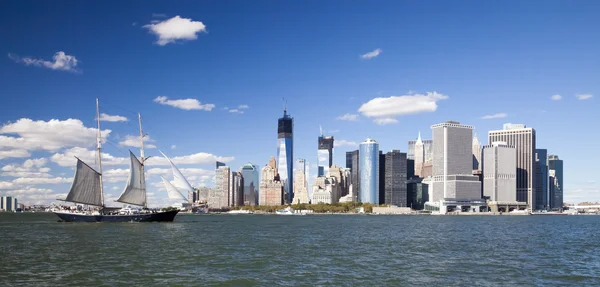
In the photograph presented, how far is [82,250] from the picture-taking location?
75000mm

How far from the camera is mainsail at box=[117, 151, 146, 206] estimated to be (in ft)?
511

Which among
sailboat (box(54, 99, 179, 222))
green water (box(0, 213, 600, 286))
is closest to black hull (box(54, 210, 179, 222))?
sailboat (box(54, 99, 179, 222))

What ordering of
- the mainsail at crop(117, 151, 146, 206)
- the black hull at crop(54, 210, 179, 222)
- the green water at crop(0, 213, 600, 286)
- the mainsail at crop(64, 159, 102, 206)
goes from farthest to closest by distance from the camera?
the black hull at crop(54, 210, 179, 222)
the mainsail at crop(117, 151, 146, 206)
the mainsail at crop(64, 159, 102, 206)
the green water at crop(0, 213, 600, 286)

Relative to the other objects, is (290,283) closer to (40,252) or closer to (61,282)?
(61,282)

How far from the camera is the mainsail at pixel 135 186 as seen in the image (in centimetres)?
15575

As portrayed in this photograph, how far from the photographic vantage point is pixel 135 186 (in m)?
159

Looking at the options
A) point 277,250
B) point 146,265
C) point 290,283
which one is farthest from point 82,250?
point 290,283

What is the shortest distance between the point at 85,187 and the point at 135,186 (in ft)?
41.4

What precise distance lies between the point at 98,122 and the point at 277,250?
10695cm

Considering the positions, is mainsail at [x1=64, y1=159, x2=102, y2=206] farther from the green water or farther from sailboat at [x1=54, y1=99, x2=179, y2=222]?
the green water

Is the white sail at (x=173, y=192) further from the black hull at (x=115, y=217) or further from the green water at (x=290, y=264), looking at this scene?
the green water at (x=290, y=264)

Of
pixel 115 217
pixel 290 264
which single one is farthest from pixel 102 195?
pixel 290 264

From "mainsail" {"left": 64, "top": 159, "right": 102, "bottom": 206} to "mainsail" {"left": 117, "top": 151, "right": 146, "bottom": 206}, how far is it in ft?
28.0

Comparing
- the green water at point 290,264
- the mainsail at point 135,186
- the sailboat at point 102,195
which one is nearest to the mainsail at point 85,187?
the sailboat at point 102,195
